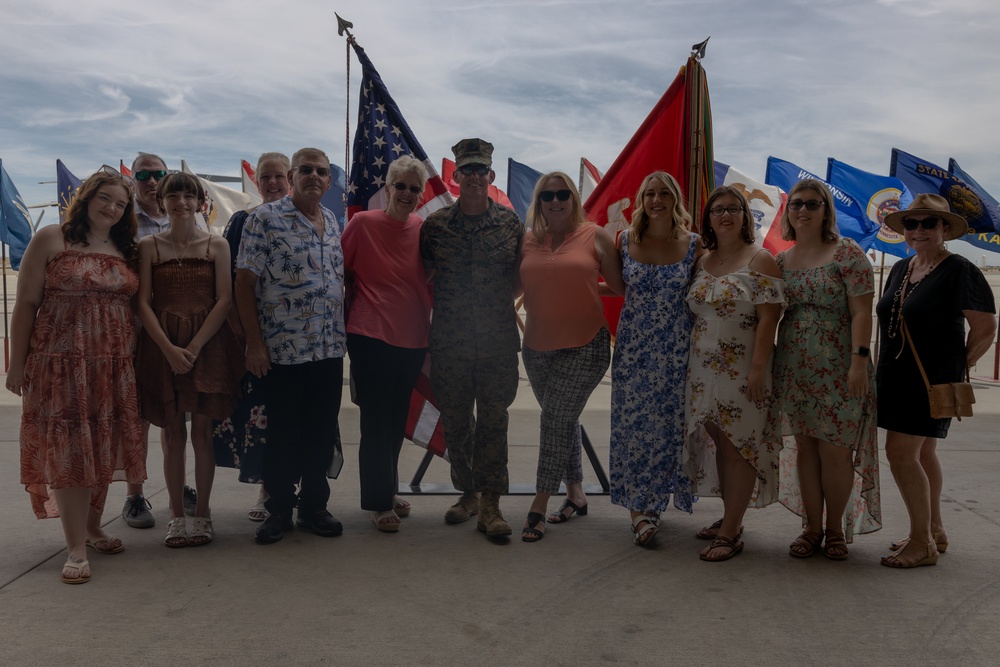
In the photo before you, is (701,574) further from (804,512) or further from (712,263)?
(712,263)

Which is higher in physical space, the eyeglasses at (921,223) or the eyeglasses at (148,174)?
the eyeglasses at (148,174)

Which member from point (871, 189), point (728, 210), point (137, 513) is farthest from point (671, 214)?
point (871, 189)

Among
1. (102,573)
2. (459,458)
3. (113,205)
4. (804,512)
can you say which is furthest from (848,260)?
(102,573)

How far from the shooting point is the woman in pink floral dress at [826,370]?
11.8 feet

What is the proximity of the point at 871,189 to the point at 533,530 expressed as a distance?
36.9 feet

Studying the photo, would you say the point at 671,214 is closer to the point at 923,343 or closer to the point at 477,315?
the point at 477,315

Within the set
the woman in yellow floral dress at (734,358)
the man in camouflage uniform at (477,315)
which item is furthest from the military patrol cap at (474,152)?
the woman in yellow floral dress at (734,358)

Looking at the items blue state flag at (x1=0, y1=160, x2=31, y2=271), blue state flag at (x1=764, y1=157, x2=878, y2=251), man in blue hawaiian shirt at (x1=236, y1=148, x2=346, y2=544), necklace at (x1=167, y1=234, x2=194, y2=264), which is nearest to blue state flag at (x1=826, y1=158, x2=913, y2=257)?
blue state flag at (x1=764, y1=157, x2=878, y2=251)

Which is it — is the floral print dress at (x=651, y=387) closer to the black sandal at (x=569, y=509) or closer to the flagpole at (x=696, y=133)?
the black sandal at (x=569, y=509)

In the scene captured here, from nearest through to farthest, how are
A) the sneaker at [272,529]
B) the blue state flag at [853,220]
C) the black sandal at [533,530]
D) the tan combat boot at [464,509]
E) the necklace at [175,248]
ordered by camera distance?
the necklace at [175,248], the sneaker at [272,529], the black sandal at [533,530], the tan combat boot at [464,509], the blue state flag at [853,220]

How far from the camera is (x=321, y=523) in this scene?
4059mm

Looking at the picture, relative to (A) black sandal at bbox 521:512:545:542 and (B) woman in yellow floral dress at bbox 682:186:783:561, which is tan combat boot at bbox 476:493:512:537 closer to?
(A) black sandal at bbox 521:512:545:542

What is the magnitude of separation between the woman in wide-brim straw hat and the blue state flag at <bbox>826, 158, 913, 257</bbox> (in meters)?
9.68

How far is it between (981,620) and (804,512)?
0.98 meters
